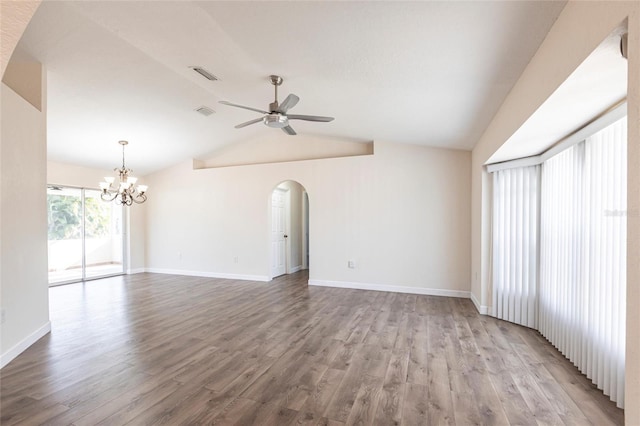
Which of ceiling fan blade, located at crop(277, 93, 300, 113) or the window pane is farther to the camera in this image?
the window pane

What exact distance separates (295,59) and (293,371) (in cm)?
299

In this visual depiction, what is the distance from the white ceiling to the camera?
2.09m

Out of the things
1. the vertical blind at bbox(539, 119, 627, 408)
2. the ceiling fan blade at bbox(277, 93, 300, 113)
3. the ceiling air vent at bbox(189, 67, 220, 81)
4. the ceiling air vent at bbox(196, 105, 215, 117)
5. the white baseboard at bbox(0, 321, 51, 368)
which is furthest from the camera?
the ceiling air vent at bbox(196, 105, 215, 117)

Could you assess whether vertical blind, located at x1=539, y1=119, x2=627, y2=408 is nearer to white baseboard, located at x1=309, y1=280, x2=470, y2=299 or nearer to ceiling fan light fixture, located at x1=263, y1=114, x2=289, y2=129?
white baseboard, located at x1=309, y1=280, x2=470, y2=299

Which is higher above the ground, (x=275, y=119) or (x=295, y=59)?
(x=295, y=59)

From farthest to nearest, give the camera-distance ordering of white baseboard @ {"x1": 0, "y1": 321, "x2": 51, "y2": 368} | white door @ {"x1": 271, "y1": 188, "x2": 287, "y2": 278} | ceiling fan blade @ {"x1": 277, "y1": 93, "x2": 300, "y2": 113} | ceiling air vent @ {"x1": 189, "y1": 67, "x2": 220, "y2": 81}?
white door @ {"x1": 271, "y1": 188, "x2": 287, "y2": 278} < ceiling air vent @ {"x1": 189, "y1": 67, "x2": 220, "y2": 81} < ceiling fan blade @ {"x1": 277, "y1": 93, "x2": 300, "y2": 113} < white baseboard @ {"x1": 0, "y1": 321, "x2": 51, "y2": 368}

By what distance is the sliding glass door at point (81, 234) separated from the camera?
6.41 metres

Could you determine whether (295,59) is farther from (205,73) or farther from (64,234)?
(64,234)

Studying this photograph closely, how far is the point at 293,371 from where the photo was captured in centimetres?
265

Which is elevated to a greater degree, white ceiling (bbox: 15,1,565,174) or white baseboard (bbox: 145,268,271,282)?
white ceiling (bbox: 15,1,565,174)

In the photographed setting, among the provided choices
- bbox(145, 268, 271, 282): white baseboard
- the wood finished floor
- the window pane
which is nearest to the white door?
bbox(145, 268, 271, 282): white baseboard

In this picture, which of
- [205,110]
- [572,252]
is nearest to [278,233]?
[205,110]

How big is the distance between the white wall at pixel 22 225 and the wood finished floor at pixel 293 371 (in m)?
0.29

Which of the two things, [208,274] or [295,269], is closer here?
[208,274]
